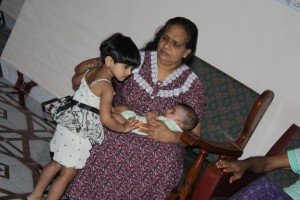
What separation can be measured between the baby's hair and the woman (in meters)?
0.10

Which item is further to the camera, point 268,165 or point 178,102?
point 178,102

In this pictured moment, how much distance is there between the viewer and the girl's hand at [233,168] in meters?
2.29

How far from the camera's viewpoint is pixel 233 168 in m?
2.32

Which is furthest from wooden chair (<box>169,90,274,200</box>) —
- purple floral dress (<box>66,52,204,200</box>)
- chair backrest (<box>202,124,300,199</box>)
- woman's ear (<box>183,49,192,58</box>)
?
woman's ear (<box>183,49,192,58</box>)

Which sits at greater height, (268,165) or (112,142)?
(268,165)

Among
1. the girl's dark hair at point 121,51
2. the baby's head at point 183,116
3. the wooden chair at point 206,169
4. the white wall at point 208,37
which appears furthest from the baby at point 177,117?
the white wall at point 208,37

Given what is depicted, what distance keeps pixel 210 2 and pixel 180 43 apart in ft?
2.93

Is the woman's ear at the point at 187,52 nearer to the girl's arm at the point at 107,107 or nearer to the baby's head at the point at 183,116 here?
the baby's head at the point at 183,116

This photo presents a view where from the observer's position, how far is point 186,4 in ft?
11.8

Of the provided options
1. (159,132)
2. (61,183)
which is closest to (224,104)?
(159,132)

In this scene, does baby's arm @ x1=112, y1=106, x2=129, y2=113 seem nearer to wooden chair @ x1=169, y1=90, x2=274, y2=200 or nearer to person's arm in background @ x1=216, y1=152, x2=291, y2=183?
wooden chair @ x1=169, y1=90, x2=274, y2=200

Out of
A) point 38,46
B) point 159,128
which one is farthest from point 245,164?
point 38,46

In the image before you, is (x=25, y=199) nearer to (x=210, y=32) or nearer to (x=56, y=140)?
(x=56, y=140)

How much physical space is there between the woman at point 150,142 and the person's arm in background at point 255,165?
397mm
